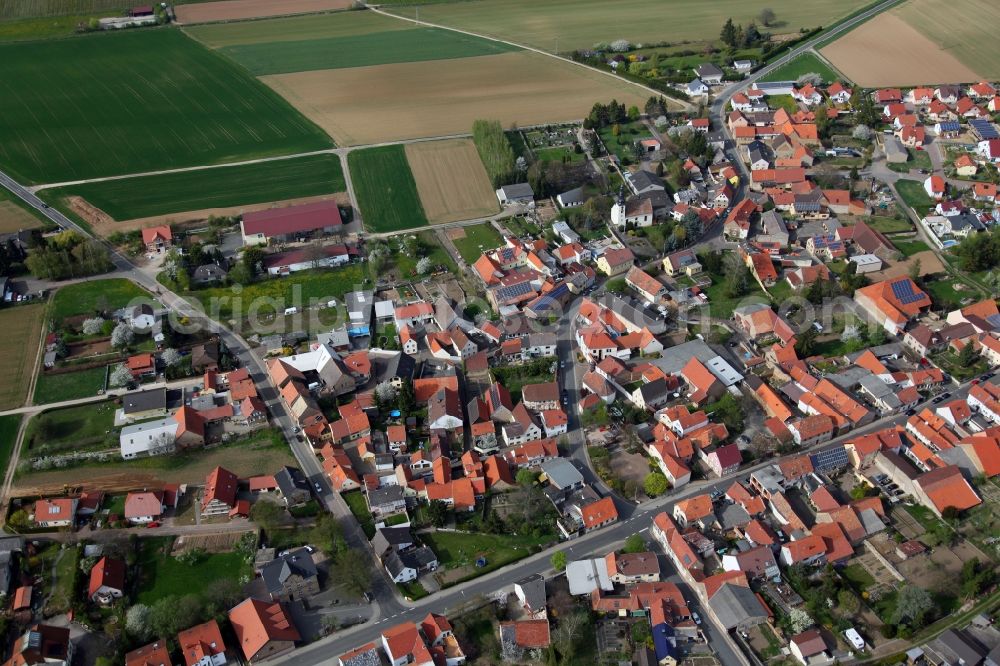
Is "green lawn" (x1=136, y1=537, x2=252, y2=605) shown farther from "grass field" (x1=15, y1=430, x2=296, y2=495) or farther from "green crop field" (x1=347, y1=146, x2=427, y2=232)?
"green crop field" (x1=347, y1=146, x2=427, y2=232)

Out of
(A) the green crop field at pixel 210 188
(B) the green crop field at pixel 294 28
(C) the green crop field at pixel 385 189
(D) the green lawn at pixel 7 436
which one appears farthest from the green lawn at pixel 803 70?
(D) the green lawn at pixel 7 436

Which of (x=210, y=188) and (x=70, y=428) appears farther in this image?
(x=210, y=188)

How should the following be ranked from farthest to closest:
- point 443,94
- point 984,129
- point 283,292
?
point 443,94 → point 984,129 → point 283,292

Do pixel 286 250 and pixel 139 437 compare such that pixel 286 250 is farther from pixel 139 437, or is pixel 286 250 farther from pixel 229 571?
pixel 229 571

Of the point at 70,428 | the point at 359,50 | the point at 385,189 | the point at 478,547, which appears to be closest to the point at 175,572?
the point at 70,428

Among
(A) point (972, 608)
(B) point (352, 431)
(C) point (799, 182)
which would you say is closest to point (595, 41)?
(C) point (799, 182)

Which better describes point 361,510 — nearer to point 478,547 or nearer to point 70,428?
point 478,547
